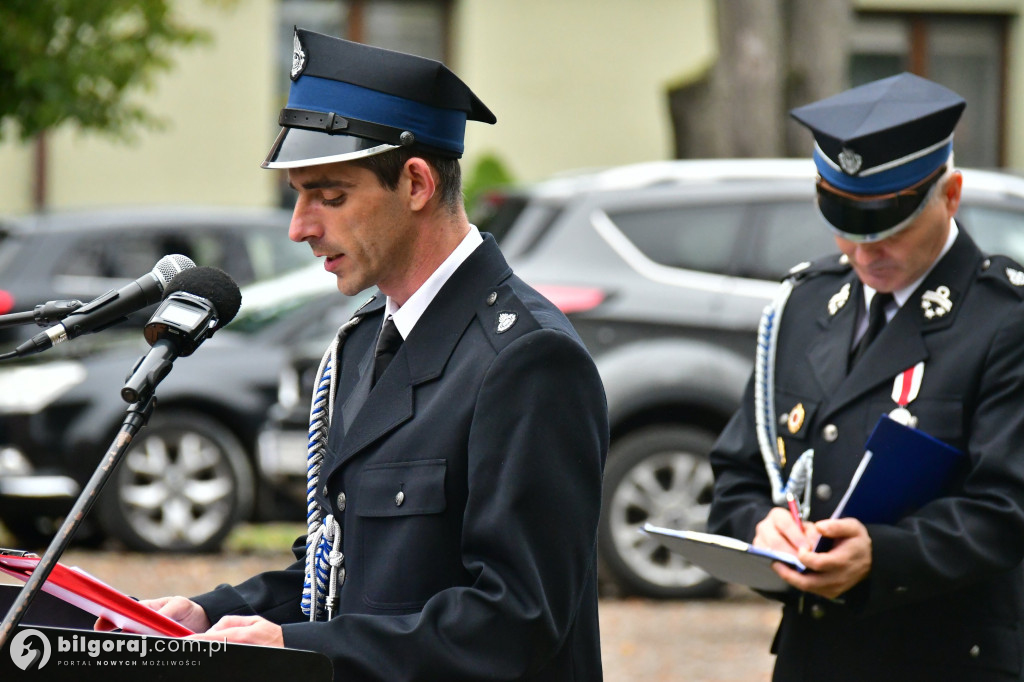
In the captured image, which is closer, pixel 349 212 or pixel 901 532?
pixel 349 212

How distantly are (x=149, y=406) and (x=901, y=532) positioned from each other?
149 centimetres

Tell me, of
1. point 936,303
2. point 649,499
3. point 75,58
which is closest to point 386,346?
point 936,303

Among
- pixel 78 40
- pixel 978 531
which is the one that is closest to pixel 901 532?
pixel 978 531

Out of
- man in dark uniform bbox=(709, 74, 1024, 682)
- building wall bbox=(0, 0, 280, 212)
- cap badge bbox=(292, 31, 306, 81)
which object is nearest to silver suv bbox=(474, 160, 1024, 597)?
man in dark uniform bbox=(709, 74, 1024, 682)

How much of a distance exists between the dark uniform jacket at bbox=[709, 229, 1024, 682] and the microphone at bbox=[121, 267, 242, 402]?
4.39 feet

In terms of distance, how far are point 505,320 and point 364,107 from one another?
0.43 meters

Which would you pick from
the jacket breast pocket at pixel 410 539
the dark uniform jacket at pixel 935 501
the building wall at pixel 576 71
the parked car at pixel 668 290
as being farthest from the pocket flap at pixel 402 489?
the building wall at pixel 576 71

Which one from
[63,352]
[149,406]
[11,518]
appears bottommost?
[11,518]

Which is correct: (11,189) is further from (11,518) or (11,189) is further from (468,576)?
(468,576)

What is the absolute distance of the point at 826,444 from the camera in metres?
3.21

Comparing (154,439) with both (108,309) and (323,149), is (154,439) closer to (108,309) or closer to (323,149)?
(323,149)

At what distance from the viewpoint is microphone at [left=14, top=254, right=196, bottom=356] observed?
2.31m

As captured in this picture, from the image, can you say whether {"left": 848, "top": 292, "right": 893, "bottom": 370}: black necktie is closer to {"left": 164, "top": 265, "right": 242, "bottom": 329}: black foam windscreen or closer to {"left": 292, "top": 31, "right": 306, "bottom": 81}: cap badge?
{"left": 292, "top": 31, "right": 306, "bottom": 81}: cap badge

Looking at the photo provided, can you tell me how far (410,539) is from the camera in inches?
96.3
